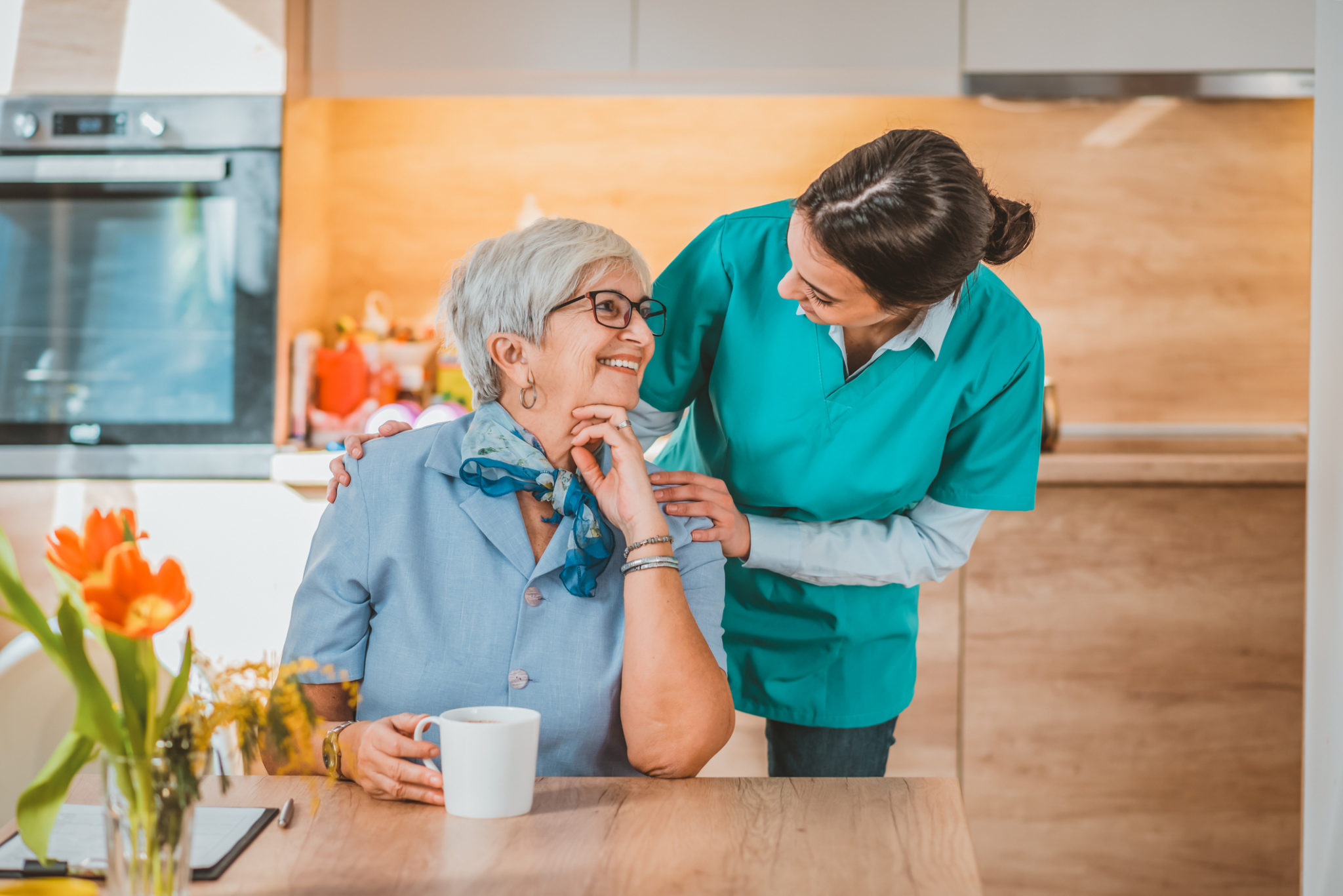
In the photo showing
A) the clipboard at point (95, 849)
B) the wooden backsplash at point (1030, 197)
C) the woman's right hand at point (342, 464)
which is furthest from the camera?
the wooden backsplash at point (1030, 197)

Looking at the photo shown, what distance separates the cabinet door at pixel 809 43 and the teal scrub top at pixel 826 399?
35.2 inches

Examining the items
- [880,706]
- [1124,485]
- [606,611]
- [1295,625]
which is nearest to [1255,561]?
[1295,625]

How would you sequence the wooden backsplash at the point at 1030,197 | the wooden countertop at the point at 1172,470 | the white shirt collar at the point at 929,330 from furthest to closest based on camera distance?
the wooden backsplash at the point at 1030,197, the wooden countertop at the point at 1172,470, the white shirt collar at the point at 929,330

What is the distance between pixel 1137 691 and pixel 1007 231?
1381 millimetres

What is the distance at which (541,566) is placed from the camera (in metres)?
1.14

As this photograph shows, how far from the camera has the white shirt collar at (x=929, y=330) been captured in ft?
4.34

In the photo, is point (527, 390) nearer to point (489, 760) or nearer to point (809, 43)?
point (489, 760)

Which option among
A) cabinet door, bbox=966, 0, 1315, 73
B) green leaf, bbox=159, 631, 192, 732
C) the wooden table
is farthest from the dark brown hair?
cabinet door, bbox=966, 0, 1315, 73

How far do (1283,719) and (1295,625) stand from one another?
19cm

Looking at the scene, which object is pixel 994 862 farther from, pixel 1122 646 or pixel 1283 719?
pixel 1283 719

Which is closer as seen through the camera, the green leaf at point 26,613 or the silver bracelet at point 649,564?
the green leaf at point 26,613

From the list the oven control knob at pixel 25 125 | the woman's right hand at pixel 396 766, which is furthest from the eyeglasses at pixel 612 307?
the oven control knob at pixel 25 125

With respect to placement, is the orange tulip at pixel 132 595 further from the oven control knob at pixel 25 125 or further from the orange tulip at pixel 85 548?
the oven control knob at pixel 25 125

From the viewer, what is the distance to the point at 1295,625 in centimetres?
219
